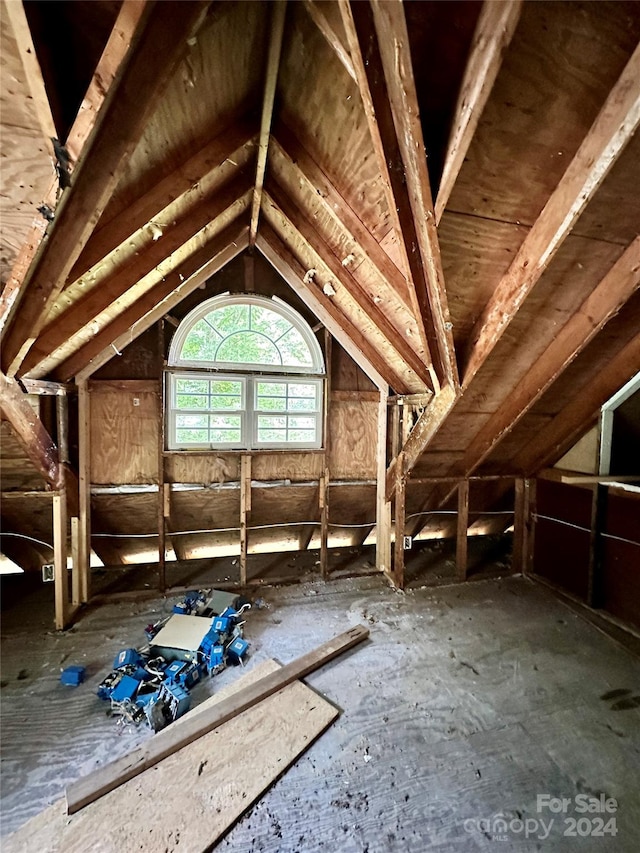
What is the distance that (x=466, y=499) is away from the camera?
10.6 feet

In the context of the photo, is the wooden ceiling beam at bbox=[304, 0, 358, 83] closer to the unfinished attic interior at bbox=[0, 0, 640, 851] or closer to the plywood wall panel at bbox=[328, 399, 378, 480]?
the unfinished attic interior at bbox=[0, 0, 640, 851]

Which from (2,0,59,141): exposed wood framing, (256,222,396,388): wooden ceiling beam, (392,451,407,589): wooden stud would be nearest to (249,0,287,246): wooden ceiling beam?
(256,222,396,388): wooden ceiling beam

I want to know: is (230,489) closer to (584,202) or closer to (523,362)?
(523,362)

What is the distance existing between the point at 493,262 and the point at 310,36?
1.12 metres

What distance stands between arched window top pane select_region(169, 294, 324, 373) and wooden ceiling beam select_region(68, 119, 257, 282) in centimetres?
156

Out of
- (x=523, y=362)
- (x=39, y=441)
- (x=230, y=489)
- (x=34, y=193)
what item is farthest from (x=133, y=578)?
(x=523, y=362)

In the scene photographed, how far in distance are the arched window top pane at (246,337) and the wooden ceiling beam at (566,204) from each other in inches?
74.2

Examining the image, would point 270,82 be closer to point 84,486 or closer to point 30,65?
point 30,65

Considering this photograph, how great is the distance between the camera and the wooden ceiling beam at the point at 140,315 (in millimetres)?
2525

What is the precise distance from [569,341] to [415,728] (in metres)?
2.22

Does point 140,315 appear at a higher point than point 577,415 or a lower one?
higher

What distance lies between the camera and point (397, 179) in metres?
1.30

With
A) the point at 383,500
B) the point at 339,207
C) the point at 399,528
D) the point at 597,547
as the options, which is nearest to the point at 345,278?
the point at 339,207

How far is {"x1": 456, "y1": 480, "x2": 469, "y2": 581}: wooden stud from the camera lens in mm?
3248
